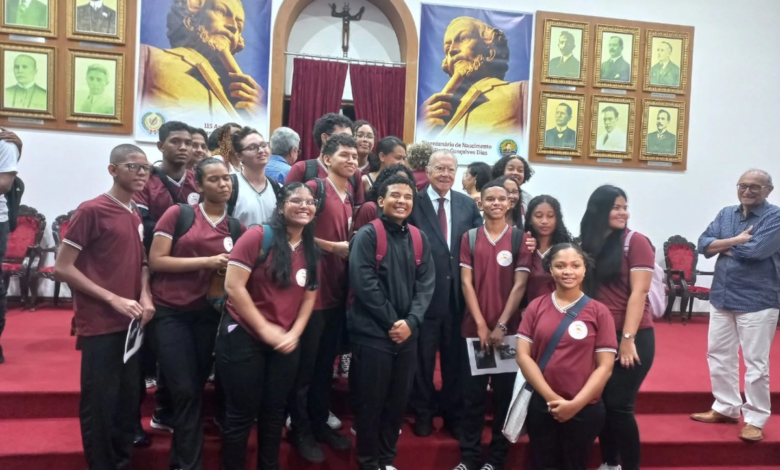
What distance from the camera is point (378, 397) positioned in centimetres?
266

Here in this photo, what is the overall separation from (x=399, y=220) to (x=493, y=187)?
571 mm

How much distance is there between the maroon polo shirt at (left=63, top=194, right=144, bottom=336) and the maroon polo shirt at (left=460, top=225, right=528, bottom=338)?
1623mm

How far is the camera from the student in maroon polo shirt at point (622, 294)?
2672mm

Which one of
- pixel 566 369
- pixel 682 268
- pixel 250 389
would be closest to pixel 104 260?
pixel 250 389

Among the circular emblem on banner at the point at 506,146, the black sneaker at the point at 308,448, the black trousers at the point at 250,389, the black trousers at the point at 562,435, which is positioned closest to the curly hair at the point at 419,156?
the black trousers at the point at 250,389

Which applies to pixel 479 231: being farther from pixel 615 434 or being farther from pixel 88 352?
pixel 88 352

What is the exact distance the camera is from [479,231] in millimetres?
3016

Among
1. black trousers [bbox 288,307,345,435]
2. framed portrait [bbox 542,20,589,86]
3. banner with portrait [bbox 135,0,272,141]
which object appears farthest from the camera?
framed portrait [bbox 542,20,589,86]

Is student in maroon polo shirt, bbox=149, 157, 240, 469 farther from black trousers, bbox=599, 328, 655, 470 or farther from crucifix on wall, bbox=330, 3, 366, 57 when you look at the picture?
crucifix on wall, bbox=330, 3, 366, 57

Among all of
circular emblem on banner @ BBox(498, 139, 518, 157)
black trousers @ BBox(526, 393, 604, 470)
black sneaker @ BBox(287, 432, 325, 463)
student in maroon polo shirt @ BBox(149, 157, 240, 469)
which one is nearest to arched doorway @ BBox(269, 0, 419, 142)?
circular emblem on banner @ BBox(498, 139, 518, 157)

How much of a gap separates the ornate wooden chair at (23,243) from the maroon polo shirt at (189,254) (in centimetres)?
391

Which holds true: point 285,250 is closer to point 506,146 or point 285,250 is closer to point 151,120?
point 151,120

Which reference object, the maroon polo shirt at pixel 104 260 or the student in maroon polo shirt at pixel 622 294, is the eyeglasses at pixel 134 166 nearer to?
the maroon polo shirt at pixel 104 260

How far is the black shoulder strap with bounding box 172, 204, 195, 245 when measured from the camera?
2.53 m
